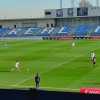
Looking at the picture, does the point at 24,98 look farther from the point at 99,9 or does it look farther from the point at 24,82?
the point at 99,9

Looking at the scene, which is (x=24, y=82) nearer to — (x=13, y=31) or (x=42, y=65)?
(x=42, y=65)

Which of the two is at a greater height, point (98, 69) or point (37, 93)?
point (37, 93)

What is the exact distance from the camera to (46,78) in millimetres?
29359

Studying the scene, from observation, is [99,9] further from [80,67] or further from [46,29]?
[80,67]

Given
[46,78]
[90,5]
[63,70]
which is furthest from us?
[90,5]

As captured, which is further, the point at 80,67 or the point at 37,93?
the point at 80,67

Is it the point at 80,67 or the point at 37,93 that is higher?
the point at 37,93

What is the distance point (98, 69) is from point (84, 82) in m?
7.33

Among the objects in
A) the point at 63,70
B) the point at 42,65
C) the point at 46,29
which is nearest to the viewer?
the point at 63,70

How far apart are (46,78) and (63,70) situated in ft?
15.3

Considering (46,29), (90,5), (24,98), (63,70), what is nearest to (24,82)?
(63,70)

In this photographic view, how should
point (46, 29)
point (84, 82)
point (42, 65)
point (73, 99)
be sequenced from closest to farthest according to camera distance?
point (73, 99) < point (84, 82) < point (42, 65) < point (46, 29)

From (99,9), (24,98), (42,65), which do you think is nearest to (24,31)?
(99,9)

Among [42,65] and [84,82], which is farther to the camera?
[42,65]
